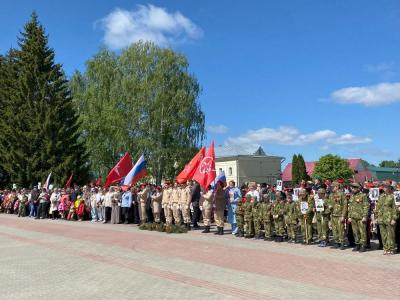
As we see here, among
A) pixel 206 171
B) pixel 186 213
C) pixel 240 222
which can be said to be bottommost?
pixel 240 222

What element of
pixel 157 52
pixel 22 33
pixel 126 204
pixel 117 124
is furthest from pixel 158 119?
pixel 126 204

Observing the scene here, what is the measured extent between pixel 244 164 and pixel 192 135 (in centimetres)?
5419

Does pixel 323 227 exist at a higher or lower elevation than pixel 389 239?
higher

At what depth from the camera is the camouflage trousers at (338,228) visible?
41.4 feet

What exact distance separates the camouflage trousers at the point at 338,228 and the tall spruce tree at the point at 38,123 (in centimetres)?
2942

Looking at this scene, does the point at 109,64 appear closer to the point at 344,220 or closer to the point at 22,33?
the point at 22,33

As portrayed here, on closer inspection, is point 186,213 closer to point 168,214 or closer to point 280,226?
point 168,214

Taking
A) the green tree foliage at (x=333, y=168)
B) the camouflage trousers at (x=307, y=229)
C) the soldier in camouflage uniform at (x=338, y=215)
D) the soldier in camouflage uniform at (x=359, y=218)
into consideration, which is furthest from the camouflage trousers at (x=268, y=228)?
the green tree foliage at (x=333, y=168)

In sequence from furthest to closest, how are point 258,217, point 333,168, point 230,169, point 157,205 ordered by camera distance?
point 230,169
point 333,168
point 157,205
point 258,217

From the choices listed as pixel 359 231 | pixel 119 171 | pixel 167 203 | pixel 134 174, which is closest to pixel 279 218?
pixel 359 231

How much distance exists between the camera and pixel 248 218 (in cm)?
1552

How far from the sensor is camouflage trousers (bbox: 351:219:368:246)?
1212 cm

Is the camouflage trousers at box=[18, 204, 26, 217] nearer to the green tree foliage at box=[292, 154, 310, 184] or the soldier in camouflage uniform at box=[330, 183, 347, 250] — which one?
the soldier in camouflage uniform at box=[330, 183, 347, 250]

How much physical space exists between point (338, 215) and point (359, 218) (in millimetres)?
650
